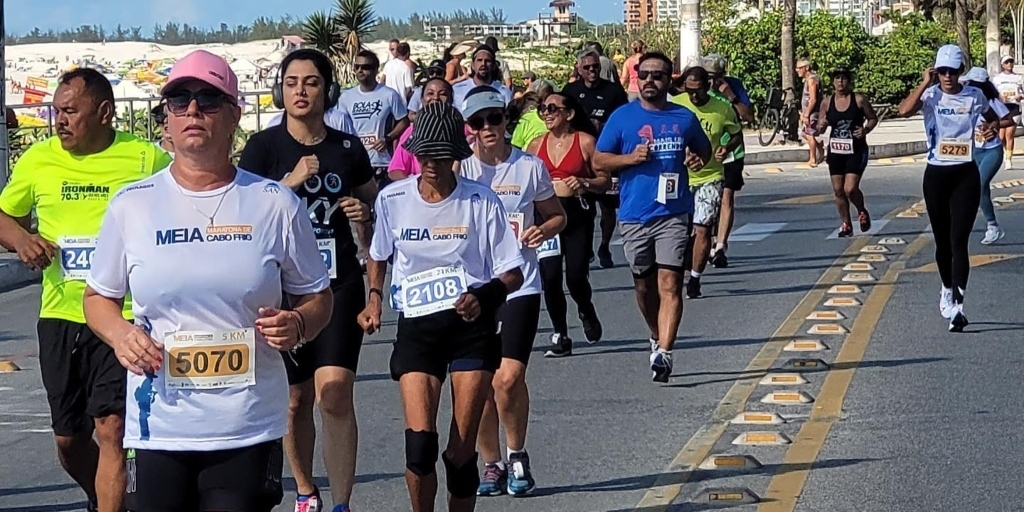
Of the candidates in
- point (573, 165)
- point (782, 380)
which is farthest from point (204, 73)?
point (573, 165)

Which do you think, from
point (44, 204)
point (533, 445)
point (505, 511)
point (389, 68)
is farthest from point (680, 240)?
point (389, 68)

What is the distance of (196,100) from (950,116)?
8644 mm

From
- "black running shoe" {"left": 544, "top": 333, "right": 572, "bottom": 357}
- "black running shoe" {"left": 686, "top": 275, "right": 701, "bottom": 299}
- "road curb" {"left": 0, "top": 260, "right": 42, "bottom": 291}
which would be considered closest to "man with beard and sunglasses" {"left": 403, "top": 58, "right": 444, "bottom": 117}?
"black running shoe" {"left": 686, "top": 275, "right": 701, "bottom": 299}

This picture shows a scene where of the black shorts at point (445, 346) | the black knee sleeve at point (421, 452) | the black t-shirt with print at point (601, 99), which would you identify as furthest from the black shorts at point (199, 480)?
the black t-shirt with print at point (601, 99)

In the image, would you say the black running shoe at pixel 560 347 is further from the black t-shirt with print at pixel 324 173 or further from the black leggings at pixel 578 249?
the black t-shirt with print at pixel 324 173

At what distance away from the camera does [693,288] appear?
1387cm

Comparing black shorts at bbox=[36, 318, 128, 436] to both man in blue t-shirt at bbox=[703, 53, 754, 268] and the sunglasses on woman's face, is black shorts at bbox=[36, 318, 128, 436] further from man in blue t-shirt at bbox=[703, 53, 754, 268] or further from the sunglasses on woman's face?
man in blue t-shirt at bbox=[703, 53, 754, 268]

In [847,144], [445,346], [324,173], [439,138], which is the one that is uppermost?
[439,138]

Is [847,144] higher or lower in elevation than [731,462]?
higher

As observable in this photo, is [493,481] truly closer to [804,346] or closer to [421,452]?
[421,452]

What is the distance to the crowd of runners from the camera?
457cm

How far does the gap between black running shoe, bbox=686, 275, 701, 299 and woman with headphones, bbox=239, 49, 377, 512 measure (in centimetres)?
688

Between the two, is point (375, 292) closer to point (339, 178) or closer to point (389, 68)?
A: point (339, 178)

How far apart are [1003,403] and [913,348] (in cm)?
192
